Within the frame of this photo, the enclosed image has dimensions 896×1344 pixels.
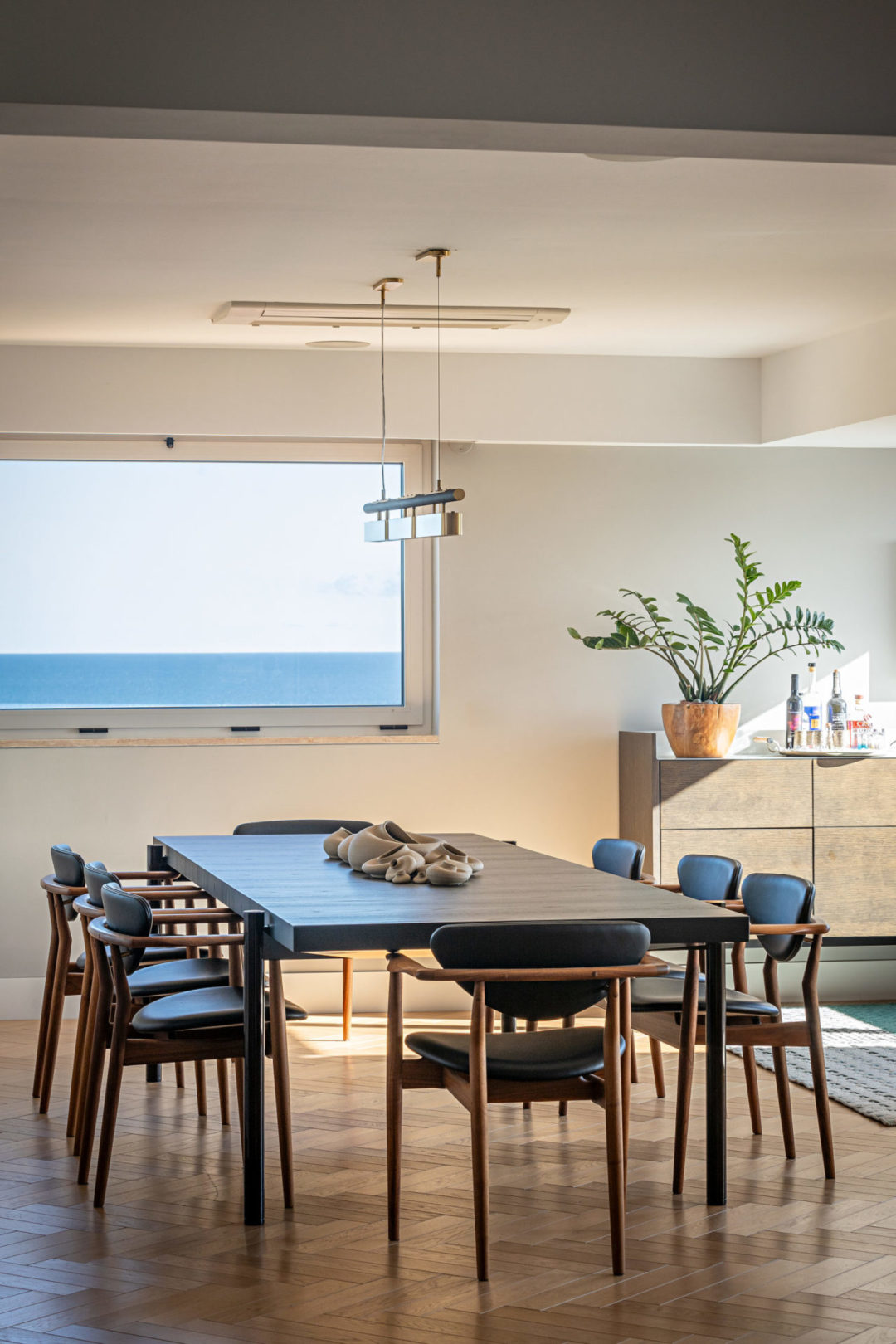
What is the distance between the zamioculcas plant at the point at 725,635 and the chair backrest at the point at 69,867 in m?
2.79

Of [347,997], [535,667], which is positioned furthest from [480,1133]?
[535,667]

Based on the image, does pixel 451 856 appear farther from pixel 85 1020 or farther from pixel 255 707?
pixel 255 707

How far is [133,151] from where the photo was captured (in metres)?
3.99

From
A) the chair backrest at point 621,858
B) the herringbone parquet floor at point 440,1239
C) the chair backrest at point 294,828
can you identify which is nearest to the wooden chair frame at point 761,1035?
the herringbone parquet floor at point 440,1239

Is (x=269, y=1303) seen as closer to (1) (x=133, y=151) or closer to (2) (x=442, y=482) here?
(1) (x=133, y=151)

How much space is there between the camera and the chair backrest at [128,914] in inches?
159

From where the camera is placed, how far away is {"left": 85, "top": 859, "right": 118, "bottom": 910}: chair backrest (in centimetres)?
444

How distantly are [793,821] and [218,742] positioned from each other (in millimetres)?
2713

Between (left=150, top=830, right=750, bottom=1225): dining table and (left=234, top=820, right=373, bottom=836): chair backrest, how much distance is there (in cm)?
138

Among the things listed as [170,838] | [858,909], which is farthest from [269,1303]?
[858,909]

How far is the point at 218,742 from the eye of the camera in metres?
7.07

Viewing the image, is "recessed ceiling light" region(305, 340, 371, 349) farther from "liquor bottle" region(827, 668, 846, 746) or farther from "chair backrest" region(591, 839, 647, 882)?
"liquor bottle" region(827, 668, 846, 746)

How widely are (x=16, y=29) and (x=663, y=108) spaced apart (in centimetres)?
113

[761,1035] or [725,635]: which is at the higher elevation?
[725,635]
